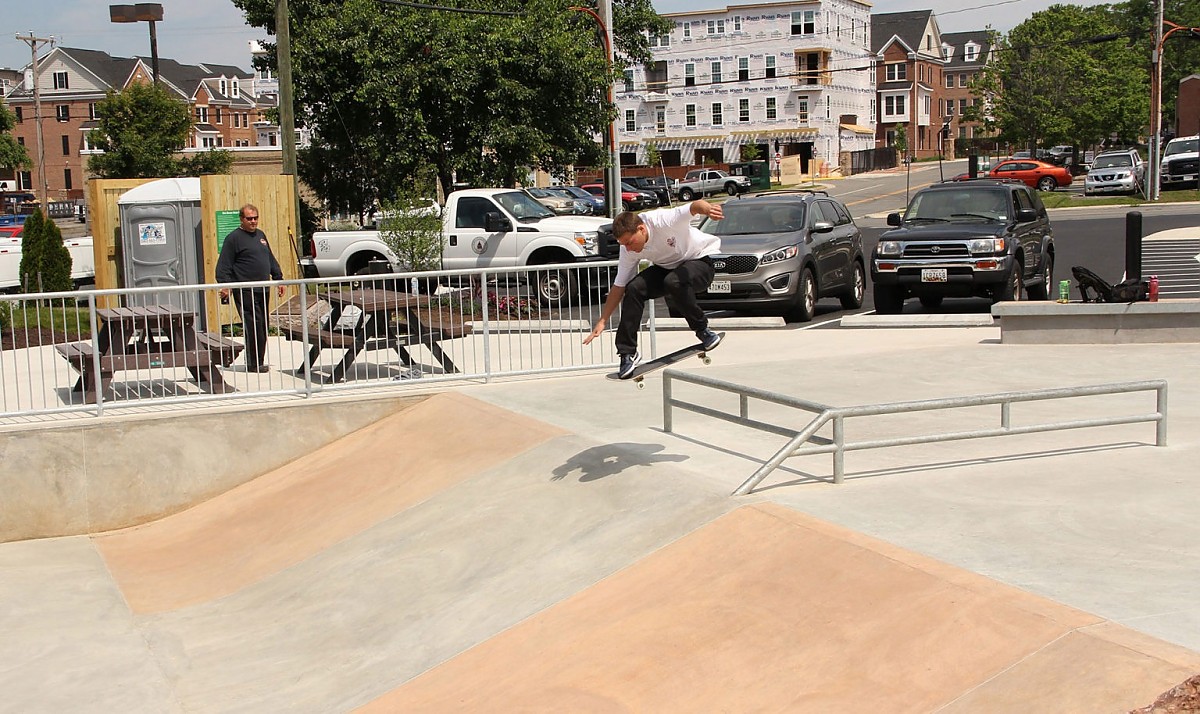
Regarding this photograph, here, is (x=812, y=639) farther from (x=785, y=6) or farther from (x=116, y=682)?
(x=785, y=6)

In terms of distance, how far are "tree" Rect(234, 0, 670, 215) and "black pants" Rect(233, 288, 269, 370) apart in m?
20.0

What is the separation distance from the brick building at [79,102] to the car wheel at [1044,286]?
92.9 meters

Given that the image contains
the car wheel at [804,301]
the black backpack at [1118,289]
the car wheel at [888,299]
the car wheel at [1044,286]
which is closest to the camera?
the black backpack at [1118,289]

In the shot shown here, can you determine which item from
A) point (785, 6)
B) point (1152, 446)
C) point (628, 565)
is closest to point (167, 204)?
point (628, 565)

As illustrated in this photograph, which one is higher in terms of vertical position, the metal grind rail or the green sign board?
the green sign board

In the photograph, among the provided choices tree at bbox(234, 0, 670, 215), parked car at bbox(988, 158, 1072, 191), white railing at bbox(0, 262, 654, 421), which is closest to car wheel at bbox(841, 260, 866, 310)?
white railing at bbox(0, 262, 654, 421)

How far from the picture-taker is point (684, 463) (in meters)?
8.29

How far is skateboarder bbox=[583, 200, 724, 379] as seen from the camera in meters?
7.86

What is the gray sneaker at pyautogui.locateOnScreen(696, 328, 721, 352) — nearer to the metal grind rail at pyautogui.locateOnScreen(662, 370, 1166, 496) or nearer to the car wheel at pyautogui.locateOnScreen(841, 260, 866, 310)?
the metal grind rail at pyautogui.locateOnScreen(662, 370, 1166, 496)

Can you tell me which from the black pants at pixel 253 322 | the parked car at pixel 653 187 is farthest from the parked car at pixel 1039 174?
the black pants at pixel 253 322

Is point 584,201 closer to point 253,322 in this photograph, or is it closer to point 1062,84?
point 253,322

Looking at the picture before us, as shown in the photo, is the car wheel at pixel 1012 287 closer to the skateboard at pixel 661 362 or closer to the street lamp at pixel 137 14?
the skateboard at pixel 661 362

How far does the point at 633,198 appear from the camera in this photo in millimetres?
57562

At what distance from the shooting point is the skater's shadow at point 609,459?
842 cm
